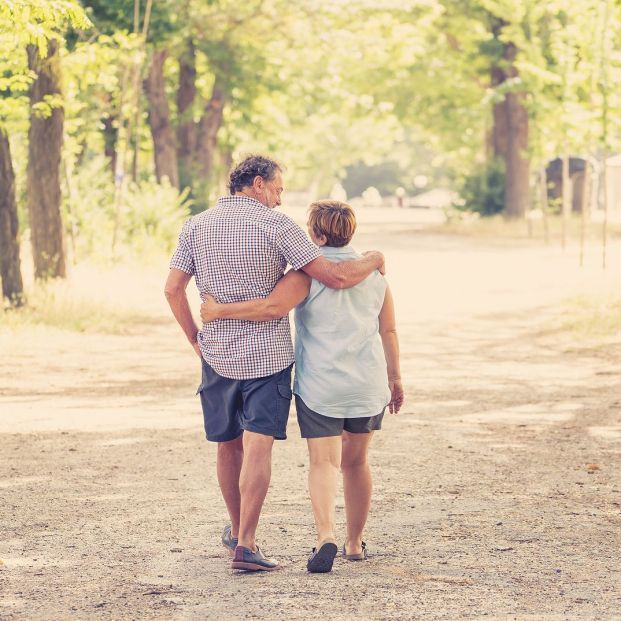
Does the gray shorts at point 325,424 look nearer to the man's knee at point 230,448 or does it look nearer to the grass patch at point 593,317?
the man's knee at point 230,448

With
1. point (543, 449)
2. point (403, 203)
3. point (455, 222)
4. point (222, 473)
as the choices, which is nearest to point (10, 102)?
point (543, 449)

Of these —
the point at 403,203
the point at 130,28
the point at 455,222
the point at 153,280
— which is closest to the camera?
the point at 130,28

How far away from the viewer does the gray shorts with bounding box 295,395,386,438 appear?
5789 mm

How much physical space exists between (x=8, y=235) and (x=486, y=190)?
89.8ft

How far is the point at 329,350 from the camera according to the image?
19.0ft

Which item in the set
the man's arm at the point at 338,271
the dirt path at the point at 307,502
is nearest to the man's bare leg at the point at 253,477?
the dirt path at the point at 307,502

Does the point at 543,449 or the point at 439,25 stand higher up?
the point at 439,25

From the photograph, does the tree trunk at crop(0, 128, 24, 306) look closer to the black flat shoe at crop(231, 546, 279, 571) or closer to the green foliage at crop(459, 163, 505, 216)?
A: the black flat shoe at crop(231, 546, 279, 571)

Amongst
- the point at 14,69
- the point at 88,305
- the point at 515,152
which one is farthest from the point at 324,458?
the point at 515,152

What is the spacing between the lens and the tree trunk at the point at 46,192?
18547mm

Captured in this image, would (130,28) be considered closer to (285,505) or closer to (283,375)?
(285,505)

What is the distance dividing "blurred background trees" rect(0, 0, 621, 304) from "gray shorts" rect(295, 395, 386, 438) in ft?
18.4

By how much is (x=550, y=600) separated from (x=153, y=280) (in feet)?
55.7

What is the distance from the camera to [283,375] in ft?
19.3
